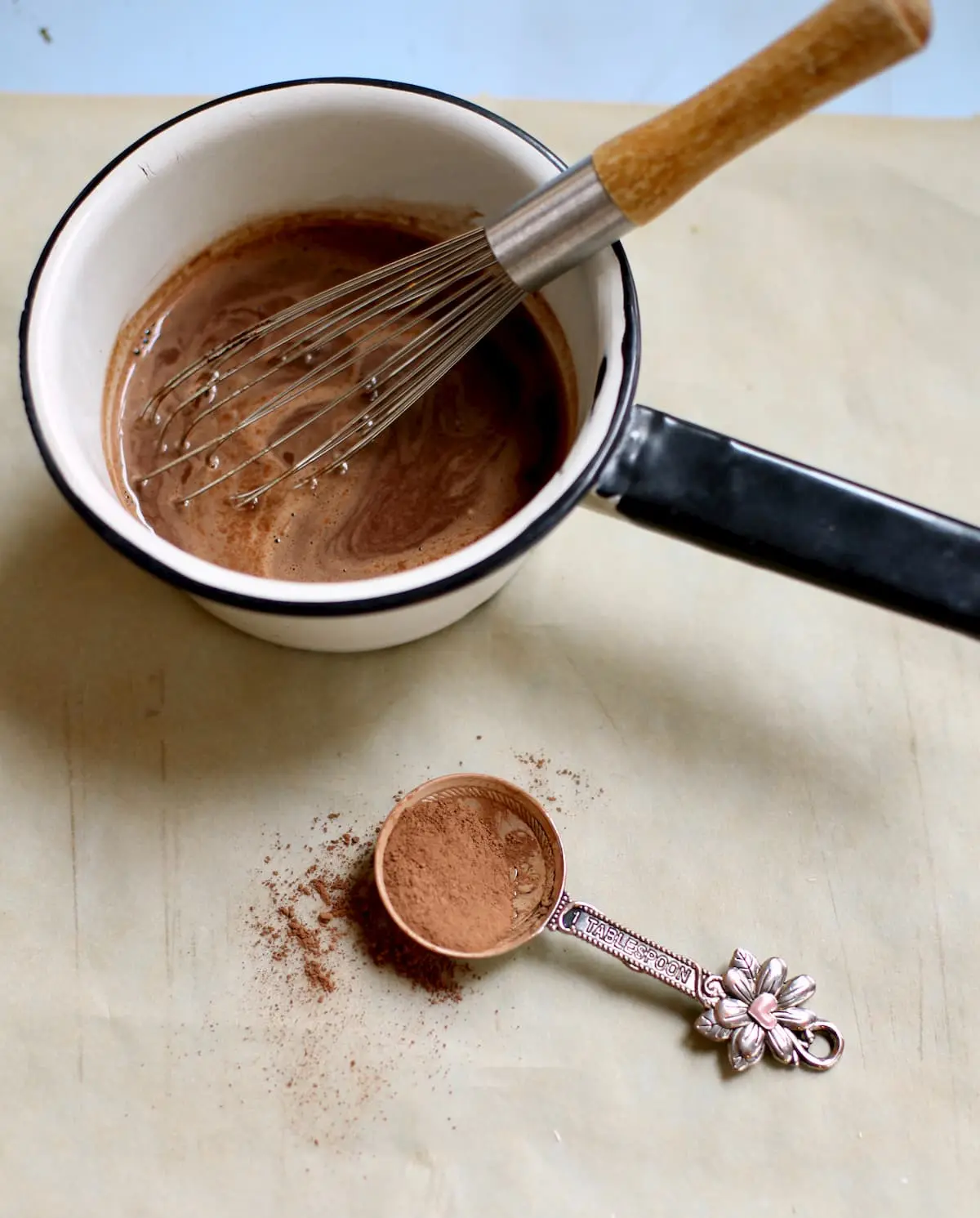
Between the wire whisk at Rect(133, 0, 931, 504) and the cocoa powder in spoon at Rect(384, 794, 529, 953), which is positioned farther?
the cocoa powder in spoon at Rect(384, 794, 529, 953)

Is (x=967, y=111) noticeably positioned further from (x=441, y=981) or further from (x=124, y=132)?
(x=441, y=981)

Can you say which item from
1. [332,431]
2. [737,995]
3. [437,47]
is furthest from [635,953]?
[437,47]

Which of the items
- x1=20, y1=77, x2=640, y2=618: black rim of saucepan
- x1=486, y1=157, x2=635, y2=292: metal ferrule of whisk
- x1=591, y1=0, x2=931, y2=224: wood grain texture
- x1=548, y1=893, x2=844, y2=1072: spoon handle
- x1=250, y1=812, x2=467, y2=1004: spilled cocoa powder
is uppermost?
x1=591, y1=0, x2=931, y2=224: wood grain texture

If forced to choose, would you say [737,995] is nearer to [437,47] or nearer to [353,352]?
[353,352]

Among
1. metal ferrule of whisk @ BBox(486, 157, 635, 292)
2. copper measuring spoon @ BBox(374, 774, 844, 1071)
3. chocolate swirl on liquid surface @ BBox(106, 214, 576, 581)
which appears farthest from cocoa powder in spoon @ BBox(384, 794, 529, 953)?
metal ferrule of whisk @ BBox(486, 157, 635, 292)

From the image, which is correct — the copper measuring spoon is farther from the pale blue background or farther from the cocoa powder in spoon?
the pale blue background

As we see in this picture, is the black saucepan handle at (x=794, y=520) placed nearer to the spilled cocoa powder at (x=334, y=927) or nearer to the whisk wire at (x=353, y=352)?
the whisk wire at (x=353, y=352)
